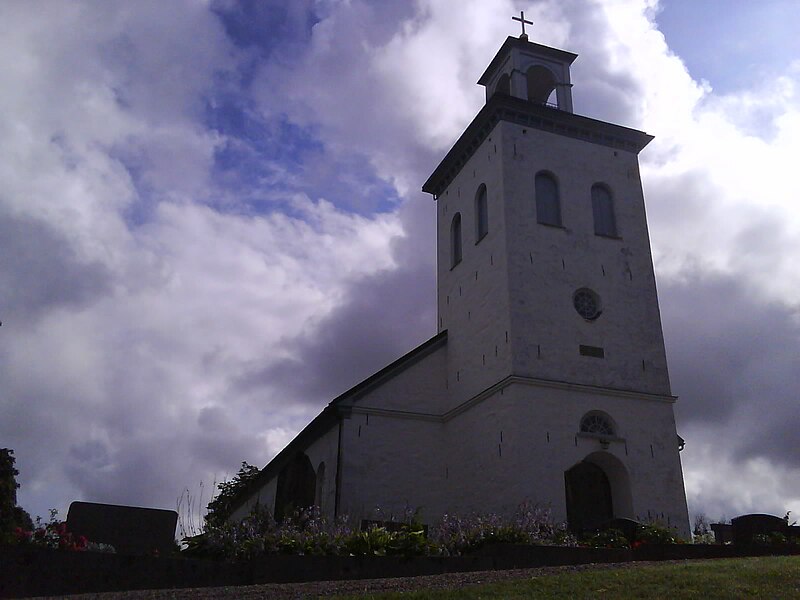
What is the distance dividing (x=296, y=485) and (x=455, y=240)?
411 inches

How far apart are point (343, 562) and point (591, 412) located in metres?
11.3

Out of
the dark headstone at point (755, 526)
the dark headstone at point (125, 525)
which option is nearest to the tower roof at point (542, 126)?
the dark headstone at point (755, 526)

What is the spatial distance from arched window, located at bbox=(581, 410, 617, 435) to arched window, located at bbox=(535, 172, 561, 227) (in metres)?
6.03

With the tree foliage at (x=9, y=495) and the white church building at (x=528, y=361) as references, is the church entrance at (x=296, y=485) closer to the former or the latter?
the white church building at (x=528, y=361)

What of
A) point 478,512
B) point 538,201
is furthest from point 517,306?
point 478,512

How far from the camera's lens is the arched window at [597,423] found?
20.3 meters

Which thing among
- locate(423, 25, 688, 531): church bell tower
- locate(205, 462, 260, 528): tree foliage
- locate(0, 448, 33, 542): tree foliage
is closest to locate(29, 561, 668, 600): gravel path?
locate(0, 448, 33, 542): tree foliage

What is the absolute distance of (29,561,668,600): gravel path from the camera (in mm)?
8961

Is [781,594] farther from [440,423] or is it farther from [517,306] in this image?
[440,423]

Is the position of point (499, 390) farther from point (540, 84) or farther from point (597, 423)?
point (540, 84)

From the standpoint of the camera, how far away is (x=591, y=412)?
2042 cm

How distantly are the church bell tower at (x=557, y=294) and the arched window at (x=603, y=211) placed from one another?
0.04 meters

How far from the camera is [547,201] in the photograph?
2367 centimetres

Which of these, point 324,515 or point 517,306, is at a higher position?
point 517,306
